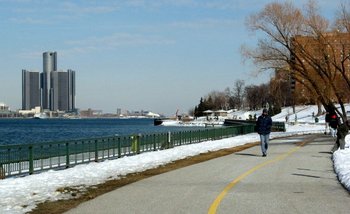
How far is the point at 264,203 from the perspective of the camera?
1067 centimetres

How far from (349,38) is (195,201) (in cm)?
3108

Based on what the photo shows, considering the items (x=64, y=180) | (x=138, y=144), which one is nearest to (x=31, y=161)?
(x=64, y=180)

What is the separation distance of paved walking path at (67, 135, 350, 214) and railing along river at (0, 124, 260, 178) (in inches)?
179

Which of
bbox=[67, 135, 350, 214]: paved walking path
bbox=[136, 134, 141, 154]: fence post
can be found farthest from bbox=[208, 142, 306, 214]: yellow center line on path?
bbox=[136, 134, 141, 154]: fence post

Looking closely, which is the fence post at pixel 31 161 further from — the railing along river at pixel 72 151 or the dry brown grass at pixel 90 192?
the dry brown grass at pixel 90 192

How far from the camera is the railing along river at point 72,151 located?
663 inches

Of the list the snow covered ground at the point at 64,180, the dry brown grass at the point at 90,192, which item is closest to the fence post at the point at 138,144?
the snow covered ground at the point at 64,180

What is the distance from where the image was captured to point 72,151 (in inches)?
808

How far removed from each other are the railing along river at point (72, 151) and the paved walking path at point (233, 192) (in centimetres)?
454

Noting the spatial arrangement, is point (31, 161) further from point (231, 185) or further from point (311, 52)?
point (311, 52)

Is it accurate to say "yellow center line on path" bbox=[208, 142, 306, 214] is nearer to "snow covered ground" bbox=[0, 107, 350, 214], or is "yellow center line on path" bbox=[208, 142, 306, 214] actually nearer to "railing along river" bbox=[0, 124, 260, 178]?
"snow covered ground" bbox=[0, 107, 350, 214]

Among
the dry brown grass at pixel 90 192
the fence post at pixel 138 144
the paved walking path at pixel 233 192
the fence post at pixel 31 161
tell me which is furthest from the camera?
the fence post at pixel 138 144

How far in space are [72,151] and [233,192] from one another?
9.83 m

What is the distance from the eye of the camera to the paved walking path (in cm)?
1015
